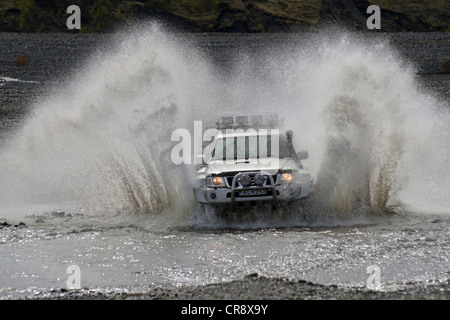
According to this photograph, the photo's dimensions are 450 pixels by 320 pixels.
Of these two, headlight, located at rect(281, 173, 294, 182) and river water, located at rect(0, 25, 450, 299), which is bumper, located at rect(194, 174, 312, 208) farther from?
river water, located at rect(0, 25, 450, 299)

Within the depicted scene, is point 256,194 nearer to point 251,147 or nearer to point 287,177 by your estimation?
point 287,177

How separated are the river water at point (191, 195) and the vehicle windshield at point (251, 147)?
1.91 feet

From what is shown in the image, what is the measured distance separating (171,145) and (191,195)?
1601 millimetres

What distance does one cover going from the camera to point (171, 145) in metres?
13.1

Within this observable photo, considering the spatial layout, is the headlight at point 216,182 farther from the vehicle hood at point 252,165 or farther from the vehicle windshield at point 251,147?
the vehicle windshield at point 251,147

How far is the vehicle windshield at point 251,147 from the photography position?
38.9 ft

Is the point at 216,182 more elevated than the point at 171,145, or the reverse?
the point at 171,145

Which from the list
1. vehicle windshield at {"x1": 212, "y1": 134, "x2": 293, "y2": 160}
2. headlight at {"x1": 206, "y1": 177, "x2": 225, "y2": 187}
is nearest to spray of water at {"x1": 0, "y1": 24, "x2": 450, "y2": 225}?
vehicle windshield at {"x1": 212, "y1": 134, "x2": 293, "y2": 160}

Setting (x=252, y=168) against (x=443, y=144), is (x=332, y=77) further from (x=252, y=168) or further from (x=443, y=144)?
(x=443, y=144)

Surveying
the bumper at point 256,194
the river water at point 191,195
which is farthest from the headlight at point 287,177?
the river water at point 191,195

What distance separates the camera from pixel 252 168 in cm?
1094

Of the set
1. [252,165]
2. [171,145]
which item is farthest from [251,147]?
[171,145]

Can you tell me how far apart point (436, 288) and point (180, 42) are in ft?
104
